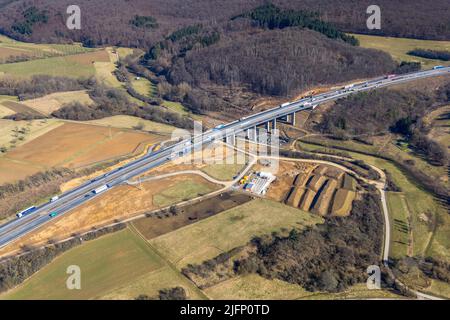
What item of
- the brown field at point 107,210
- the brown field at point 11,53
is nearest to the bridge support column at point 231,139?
the brown field at point 107,210

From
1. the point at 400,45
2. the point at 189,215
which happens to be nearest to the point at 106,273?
the point at 189,215

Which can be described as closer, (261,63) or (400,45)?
(261,63)

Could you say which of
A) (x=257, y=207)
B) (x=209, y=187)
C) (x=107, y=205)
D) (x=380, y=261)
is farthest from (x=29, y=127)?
(x=380, y=261)

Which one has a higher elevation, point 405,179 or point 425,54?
point 425,54

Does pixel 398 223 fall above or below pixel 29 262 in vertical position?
above

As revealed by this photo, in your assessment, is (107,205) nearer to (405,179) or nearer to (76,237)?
(76,237)

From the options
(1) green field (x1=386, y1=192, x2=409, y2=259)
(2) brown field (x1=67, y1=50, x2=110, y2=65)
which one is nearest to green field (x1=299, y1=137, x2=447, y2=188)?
(1) green field (x1=386, y1=192, x2=409, y2=259)

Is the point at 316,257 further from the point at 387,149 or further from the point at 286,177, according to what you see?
the point at 387,149
